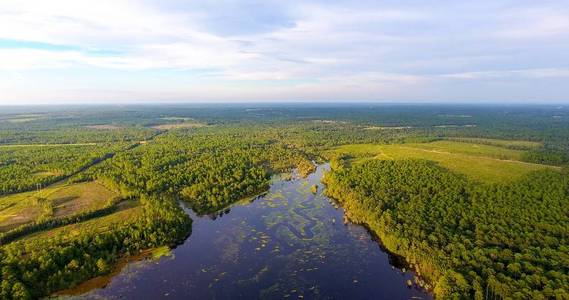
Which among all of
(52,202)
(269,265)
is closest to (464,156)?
(269,265)

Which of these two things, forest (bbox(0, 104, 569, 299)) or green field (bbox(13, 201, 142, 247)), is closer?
forest (bbox(0, 104, 569, 299))

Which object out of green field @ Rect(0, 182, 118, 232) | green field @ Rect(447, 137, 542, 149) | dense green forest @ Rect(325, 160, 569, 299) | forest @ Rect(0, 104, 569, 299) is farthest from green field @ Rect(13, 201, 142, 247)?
green field @ Rect(447, 137, 542, 149)

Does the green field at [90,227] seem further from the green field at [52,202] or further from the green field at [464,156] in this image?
the green field at [464,156]

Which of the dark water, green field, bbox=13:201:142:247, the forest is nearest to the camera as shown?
the forest

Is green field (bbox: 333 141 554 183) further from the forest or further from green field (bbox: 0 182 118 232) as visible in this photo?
green field (bbox: 0 182 118 232)

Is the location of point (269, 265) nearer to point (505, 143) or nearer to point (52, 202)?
point (52, 202)

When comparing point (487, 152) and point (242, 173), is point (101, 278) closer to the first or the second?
point (242, 173)

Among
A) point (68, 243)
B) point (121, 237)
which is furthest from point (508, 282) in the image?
point (68, 243)
